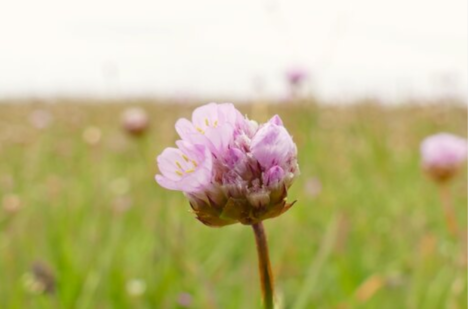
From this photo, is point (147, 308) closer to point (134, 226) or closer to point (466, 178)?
point (134, 226)

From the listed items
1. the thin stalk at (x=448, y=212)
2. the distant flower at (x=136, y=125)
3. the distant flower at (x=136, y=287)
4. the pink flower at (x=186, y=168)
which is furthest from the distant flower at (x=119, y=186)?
the pink flower at (x=186, y=168)

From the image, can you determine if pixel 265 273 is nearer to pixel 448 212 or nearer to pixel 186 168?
pixel 186 168

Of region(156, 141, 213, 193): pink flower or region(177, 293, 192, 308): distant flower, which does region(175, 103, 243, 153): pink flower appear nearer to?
region(156, 141, 213, 193): pink flower

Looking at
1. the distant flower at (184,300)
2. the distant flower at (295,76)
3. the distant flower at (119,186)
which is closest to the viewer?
the distant flower at (184,300)

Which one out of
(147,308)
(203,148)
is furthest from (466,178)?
(203,148)

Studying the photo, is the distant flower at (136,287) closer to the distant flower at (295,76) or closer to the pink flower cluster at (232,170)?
the pink flower cluster at (232,170)

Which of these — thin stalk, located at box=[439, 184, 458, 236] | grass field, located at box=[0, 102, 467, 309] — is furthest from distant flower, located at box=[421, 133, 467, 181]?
grass field, located at box=[0, 102, 467, 309]
